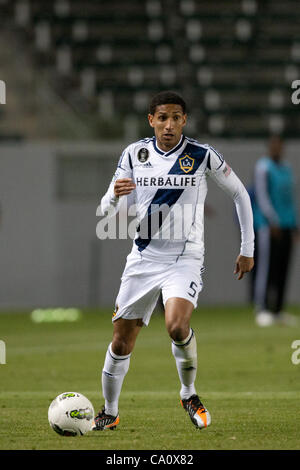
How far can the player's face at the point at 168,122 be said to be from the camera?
624 centimetres

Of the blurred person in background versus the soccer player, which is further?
the blurred person in background

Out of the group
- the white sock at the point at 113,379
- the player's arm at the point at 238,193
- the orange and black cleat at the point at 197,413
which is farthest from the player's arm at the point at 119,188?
the orange and black cleat at the point at 197,413

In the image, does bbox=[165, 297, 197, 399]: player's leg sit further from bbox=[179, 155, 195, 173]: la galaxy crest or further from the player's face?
the player's face

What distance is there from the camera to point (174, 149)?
6359 mm

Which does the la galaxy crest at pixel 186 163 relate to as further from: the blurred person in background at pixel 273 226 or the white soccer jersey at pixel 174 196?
the blurred person in background at pixel 273 226

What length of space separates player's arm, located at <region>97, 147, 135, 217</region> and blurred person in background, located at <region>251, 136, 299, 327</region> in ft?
23.3

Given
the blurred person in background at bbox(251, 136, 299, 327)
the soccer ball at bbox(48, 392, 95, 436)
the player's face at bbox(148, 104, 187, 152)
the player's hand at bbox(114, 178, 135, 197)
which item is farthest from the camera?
the blurred person in background at bbox(251, 136, 299, 327)

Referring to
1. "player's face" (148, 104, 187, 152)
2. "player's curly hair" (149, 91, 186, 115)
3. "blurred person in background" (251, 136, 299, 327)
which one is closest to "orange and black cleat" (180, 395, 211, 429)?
"player's face" (148, 104, 187, 152)

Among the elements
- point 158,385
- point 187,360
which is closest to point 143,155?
point 187,360

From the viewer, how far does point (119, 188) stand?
6027 mm

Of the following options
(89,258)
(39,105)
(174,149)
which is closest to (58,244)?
(89,258)

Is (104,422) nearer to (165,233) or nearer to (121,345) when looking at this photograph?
(121,345)

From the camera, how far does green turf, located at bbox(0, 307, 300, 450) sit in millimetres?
5707

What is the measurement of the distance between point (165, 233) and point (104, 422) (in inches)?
48.5
